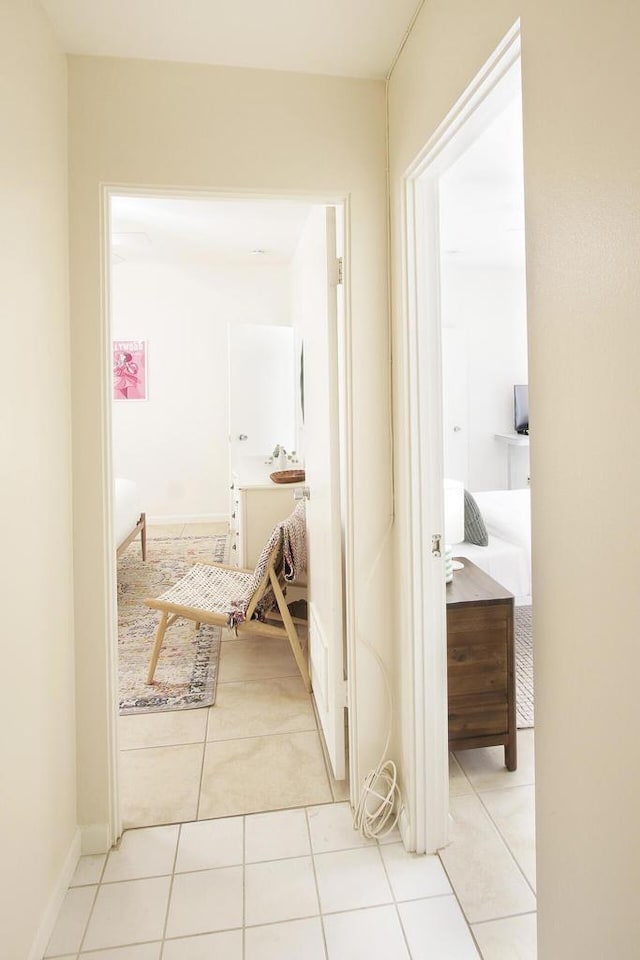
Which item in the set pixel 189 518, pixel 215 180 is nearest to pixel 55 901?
pixel 215 180

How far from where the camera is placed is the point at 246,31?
1645 mm

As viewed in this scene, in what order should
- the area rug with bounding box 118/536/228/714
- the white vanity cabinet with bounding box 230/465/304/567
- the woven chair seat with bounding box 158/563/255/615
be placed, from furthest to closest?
the white vanity cabinet with bounding box 230/465/304/567 < the woven chair seat with bounding box 158/563/255/615 < the area rug with bounding box 118/536/228/714

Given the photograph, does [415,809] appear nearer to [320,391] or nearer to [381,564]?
[381,564]

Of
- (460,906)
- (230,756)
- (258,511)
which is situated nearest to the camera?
(460,906)

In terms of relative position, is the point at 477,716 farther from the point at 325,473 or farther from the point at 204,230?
the point at 204,230

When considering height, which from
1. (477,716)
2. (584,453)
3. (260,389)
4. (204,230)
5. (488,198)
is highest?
(204,230)

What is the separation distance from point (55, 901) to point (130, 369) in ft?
17.0

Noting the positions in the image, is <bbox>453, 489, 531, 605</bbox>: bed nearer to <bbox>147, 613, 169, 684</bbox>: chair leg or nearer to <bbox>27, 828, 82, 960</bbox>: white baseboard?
<bbox>147, 613, 169, 684</bbox>: chair leg

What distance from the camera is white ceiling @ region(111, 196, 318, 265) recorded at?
4102 mm

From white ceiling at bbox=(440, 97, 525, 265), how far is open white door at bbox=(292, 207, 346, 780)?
821 millimetres

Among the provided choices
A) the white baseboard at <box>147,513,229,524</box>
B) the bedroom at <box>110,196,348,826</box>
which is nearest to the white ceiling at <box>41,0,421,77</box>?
→ the bedroom at <box>110,196,348,826</box>

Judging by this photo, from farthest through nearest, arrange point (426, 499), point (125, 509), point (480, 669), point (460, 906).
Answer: point (125, 509)
point (480, 669)
point (426, 499)
point (460, 906)

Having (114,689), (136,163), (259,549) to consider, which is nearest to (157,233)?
(259,549)

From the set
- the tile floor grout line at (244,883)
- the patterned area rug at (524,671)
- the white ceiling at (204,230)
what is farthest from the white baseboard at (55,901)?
the white ceiling at (204,230)
